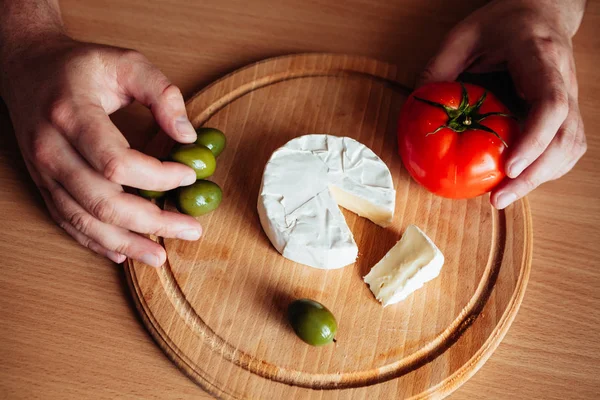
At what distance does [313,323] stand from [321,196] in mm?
499

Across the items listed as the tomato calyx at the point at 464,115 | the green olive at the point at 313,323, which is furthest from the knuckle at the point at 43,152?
the tomato calyx at the point at 464,115

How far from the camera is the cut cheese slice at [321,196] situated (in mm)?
1843

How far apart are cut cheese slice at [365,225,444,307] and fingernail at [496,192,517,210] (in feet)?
1.09

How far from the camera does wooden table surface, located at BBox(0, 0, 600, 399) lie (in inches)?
67.4

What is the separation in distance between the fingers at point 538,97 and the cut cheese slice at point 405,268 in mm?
393

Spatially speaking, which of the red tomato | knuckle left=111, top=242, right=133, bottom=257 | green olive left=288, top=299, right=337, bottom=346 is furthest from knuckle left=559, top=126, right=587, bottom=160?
knuckle left=111, top=242, right=133, bottom=257

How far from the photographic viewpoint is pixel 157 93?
1794mm

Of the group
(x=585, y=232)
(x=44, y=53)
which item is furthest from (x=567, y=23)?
(x=44, y=53)

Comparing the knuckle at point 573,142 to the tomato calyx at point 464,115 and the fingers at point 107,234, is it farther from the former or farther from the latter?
the fingers at point 107,234

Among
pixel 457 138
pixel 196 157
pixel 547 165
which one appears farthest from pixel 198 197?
pixel 547 165

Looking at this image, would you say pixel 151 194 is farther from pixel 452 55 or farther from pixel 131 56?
pixel 452 55

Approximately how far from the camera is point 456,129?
1834 millimetres

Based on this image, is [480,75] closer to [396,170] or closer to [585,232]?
[396,170]

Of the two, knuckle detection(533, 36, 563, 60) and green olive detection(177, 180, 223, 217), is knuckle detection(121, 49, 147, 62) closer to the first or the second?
green olive detection(177, 180, 223, 217)
